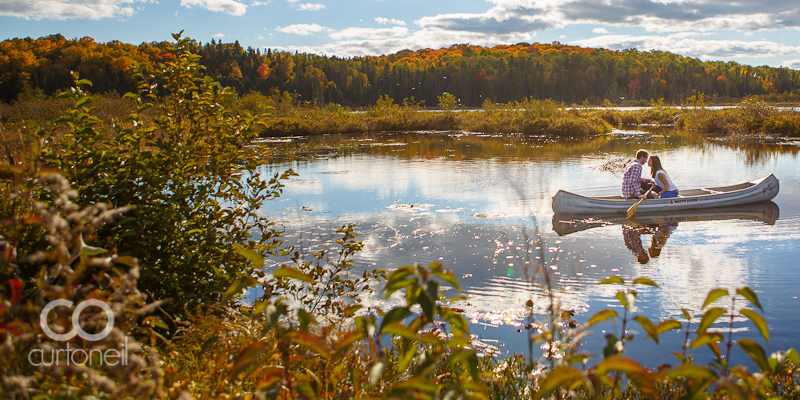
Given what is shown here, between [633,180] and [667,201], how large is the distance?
900 millimetres

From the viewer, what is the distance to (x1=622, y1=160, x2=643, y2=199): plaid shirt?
40.0ft

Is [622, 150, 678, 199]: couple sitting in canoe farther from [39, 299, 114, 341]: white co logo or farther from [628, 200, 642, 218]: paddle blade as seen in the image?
[39, 299, 114, 341]: white co logo

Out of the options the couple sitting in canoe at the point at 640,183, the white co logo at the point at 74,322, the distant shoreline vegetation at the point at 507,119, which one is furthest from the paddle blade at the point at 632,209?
the distant shoreline vegetation at the point at 507,119

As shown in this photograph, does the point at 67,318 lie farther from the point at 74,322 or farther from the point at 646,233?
the point at 646,233

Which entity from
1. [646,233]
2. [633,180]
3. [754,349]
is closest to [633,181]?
[633,180]

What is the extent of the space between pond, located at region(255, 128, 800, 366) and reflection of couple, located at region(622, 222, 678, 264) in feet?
0.12

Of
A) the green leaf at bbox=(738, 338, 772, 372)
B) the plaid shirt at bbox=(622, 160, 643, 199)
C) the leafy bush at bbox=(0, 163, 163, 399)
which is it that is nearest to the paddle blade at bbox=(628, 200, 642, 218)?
the plaid shirt at bbox=(622, 160, 643, 199)

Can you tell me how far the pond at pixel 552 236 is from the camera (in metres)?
6.50

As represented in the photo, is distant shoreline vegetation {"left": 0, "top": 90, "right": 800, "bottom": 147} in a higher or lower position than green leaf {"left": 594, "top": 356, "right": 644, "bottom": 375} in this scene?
higher

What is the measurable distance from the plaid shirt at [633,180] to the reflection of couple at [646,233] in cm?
118

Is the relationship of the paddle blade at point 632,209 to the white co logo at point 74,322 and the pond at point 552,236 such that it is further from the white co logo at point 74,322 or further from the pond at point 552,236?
the white co logo at point 74,322

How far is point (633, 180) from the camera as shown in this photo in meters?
12.2

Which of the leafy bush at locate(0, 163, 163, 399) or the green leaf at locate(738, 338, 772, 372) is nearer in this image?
the leafy bush at locate(0, 163, 163, 399)

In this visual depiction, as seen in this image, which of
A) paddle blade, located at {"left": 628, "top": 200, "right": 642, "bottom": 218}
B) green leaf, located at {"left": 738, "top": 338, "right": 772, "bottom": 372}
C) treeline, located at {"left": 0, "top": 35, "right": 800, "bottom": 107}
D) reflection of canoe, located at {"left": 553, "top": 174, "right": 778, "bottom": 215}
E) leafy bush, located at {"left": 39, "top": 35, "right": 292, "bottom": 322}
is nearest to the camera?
green leaf, located at {"left": 738, "top": 338, "right": 772, "bottom": 372}
